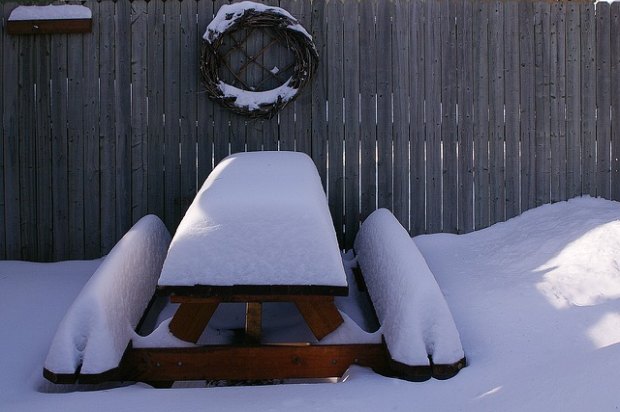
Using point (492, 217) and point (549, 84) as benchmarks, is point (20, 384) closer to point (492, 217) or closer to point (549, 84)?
point (492, 217)

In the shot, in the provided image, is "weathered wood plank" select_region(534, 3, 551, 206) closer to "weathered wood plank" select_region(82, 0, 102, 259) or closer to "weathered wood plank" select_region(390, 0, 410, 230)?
"weathered wood plank" select_region(390, 0, 410, 230)

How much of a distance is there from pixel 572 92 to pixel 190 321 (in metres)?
4.42

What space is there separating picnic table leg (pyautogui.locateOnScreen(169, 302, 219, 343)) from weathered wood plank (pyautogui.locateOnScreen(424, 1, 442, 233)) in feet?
9.35

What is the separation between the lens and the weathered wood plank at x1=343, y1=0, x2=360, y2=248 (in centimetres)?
527

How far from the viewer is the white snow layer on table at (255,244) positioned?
2.94 metres

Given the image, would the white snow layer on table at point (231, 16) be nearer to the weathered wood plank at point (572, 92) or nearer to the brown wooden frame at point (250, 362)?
the weathered wood plank at point (572, 92)

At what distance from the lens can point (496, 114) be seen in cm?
543

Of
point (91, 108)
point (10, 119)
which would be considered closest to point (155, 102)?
point (91, 108)

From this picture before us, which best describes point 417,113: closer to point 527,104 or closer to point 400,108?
point 400,108

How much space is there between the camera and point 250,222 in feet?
10.1

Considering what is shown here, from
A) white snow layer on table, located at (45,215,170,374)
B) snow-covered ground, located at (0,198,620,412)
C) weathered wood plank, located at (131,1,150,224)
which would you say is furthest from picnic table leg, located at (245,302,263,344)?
weathered wood plank, located at (131,1,150,224)

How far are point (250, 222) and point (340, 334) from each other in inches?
34.2

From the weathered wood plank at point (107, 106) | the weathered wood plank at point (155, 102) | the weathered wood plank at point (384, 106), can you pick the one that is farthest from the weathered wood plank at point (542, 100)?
the weathered wood plank at point (107, 106)

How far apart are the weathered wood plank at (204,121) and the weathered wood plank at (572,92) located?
353 cm
